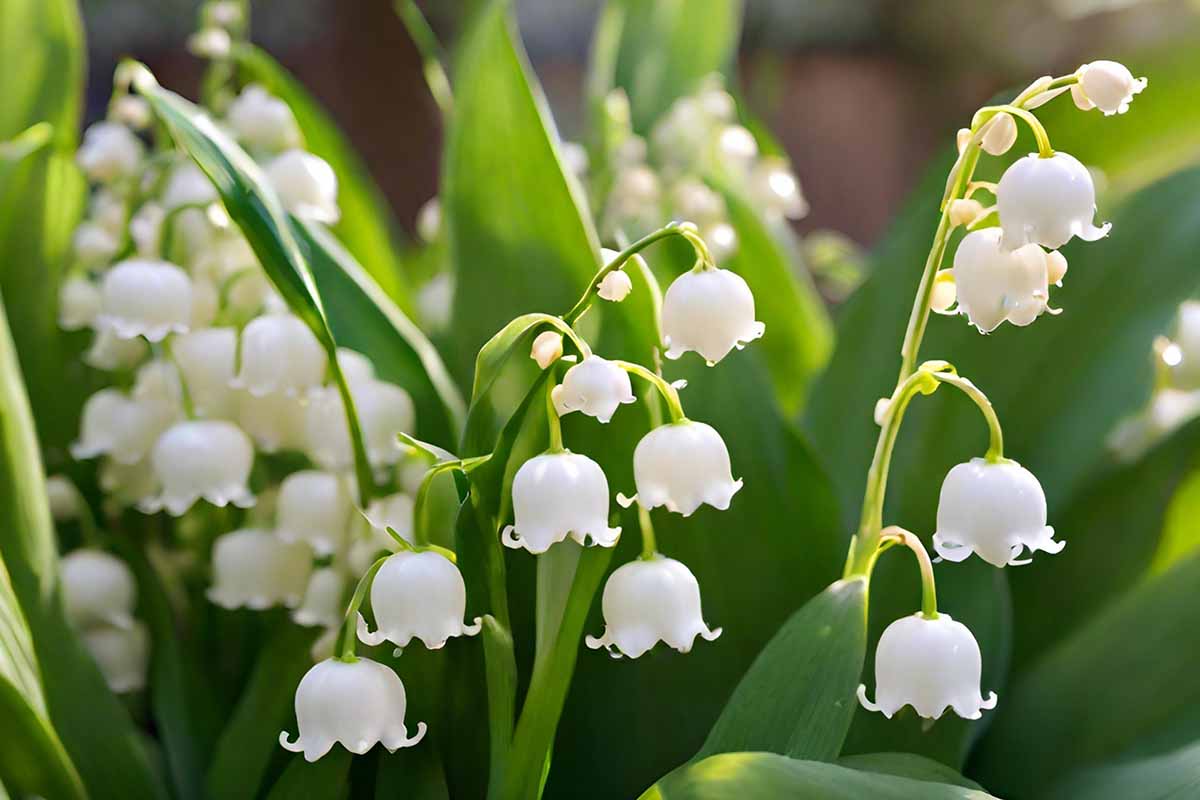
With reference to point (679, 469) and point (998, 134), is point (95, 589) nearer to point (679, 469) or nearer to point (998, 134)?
point (679, 469)

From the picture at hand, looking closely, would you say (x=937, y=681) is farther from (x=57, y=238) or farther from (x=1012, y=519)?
(x=57, y=238)

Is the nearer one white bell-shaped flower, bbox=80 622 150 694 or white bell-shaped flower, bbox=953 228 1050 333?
white bell-shaped flower, bbox=953 228 1050 333

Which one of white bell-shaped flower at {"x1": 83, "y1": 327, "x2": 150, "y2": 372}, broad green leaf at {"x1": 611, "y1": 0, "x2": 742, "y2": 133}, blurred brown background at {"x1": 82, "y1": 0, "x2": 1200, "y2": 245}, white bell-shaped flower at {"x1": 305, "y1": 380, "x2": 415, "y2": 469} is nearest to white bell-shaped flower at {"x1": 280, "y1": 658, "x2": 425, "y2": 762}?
white bell-shaped flower at {"x1": 305, "y1": 380, "x2": 415, "y2": 469}

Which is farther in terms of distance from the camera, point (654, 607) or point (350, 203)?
point (350, 203)

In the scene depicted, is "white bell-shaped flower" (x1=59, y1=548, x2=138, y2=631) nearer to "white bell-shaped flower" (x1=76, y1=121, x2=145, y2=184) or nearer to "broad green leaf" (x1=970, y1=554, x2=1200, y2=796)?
"white bell-shaped flower" (x1=76, y1=121, x2=145, y2=184)

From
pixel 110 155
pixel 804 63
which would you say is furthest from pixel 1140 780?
pixel 804 63
